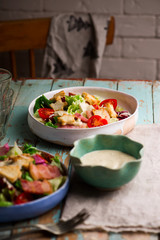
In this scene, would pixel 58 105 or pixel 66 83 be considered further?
pixel 66 83

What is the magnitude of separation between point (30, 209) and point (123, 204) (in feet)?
0.77

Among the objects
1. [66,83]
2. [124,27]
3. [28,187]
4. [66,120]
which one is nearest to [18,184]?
[28,187]

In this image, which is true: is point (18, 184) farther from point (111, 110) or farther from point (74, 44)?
point (74, 44)

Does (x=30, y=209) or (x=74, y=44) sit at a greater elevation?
(x=30, y=209)

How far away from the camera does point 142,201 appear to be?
927mm

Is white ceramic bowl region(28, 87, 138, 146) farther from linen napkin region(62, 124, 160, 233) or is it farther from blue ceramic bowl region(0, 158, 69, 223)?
blue ceramic bowl region(0, 158, 69, 223)

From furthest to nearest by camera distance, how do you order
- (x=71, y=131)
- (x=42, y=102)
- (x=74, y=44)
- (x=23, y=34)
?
(x=74, y=44), (x=23, y=34), (x=42, y=102), (x=71, y=131)

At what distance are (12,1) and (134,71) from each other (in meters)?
1.08

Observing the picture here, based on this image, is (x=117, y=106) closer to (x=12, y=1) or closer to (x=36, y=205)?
(x=36, y=205)

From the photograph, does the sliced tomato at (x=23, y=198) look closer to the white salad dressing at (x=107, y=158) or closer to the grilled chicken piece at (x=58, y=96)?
the white salad dressing at (x=107, y=158)

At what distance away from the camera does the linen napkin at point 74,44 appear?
2418 millimetres

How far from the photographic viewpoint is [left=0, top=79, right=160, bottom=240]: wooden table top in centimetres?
82

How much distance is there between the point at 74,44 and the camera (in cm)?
249

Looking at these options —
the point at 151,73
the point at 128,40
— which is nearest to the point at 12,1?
the point at 128,40
